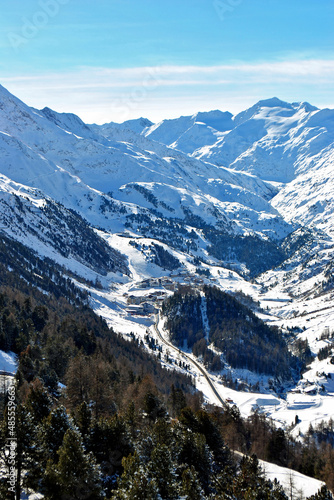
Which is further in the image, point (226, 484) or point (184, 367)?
point (184, 367)

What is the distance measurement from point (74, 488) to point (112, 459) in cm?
1049

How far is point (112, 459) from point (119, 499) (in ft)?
39.9

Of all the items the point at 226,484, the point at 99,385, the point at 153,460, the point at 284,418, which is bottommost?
the point at 284,418

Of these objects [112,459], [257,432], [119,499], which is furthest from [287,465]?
[119,499]

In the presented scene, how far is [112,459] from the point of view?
51.8m

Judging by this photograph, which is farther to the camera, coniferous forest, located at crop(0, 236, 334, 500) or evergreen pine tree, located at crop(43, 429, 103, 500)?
coniferous forest, located at crop(0, 236, 334, 500)

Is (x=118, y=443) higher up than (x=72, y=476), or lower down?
higher up

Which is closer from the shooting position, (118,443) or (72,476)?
(72,476)

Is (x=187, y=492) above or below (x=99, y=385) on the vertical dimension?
below

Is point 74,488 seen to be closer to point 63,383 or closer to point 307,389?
point 63,383

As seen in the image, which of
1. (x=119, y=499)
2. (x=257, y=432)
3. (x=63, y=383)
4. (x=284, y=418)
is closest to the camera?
(x=119, y=499)

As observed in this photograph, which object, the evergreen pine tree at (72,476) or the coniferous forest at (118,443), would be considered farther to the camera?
the coniferous forest at (118,443)

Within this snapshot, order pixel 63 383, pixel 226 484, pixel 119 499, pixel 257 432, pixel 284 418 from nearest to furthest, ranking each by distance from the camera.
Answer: pixel 119 499 → pixel 226 484 → pixel 63 383 → pixel 257 432 → pixel 284 418

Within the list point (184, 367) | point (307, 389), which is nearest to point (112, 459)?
point (184, 367)
